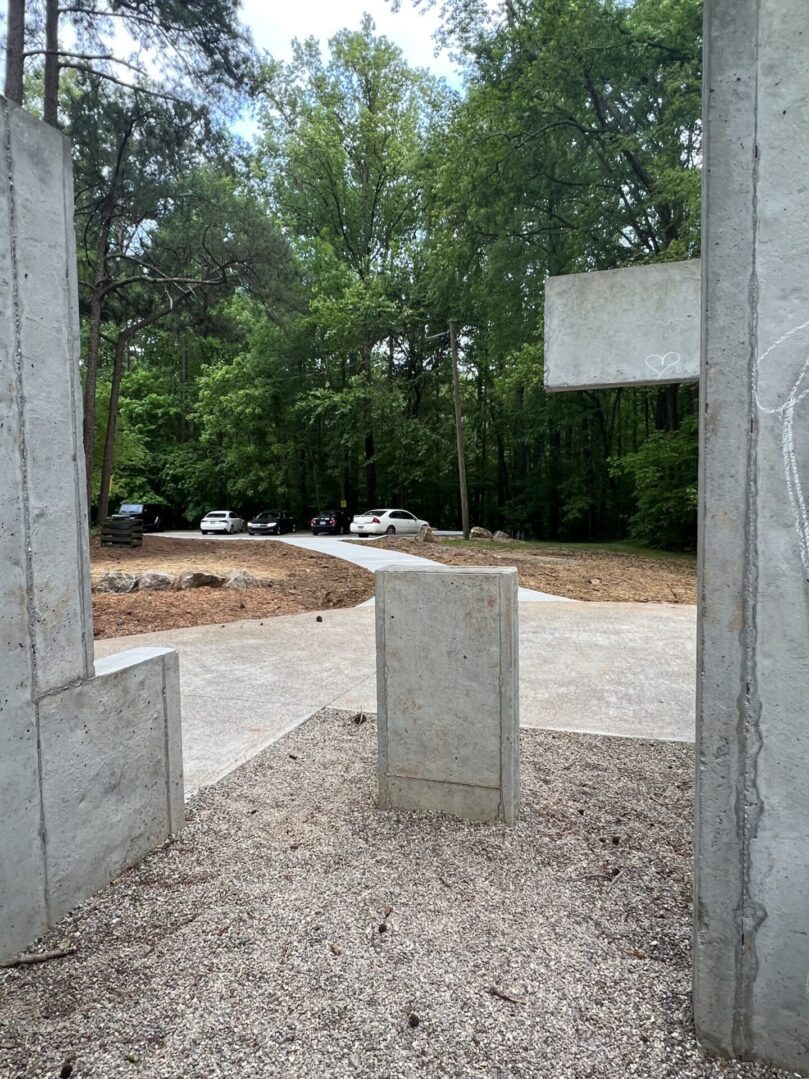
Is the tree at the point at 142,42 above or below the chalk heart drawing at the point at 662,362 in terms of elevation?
above

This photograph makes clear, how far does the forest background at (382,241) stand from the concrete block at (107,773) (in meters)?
15.3

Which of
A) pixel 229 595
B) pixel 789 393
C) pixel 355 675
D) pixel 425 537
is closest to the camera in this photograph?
pixel 789 393

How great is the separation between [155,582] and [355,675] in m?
5.80

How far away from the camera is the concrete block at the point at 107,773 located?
217cm

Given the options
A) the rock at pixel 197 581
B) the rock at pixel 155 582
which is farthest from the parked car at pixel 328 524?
the rock at pixel 155 582

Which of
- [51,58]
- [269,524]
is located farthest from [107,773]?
[269,524]

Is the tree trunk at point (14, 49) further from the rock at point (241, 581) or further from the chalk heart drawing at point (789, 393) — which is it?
the chalk heart drawing at point (789, 393)

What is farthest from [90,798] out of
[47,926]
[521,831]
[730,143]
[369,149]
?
[369,149]

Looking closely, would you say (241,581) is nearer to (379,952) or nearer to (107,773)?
(107,773)

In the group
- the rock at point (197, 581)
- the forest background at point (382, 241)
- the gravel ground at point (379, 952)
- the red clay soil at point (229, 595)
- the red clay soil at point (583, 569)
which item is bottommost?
the red clay soil at point (583, 569)

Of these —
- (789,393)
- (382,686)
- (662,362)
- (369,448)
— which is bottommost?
(382,686)

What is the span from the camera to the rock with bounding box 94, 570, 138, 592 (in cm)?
973

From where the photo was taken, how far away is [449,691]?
285cm

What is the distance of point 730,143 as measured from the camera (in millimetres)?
1487
